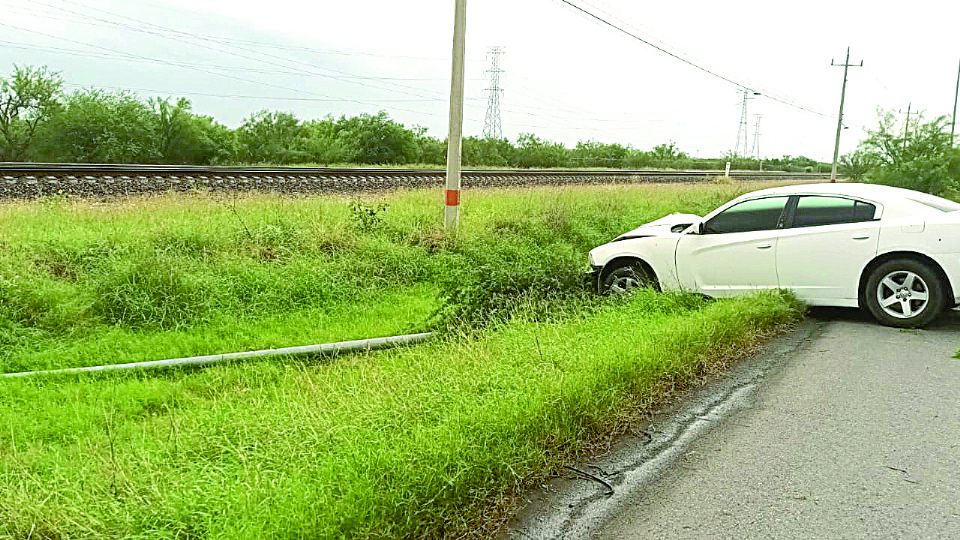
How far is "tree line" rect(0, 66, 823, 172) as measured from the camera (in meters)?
34.2

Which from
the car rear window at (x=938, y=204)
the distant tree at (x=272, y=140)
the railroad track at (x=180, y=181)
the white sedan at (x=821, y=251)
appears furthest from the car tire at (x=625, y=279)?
the distant tree at (x=272, y=140)

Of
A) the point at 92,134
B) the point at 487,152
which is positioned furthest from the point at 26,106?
the point at 487,152

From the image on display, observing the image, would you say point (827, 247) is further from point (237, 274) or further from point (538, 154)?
point (538, 154)

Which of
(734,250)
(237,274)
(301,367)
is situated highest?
(734,250)

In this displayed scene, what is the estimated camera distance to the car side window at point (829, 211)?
8.25 m

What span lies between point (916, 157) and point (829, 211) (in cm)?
3111

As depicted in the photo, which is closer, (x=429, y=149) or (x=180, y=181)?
(x=180, y=181)

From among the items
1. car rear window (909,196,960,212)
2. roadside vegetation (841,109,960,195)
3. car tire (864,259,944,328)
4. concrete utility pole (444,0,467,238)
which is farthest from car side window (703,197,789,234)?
roadside vegetation (841,109,960,195)

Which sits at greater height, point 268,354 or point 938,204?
point 938,204

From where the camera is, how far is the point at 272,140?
5000 centimetres

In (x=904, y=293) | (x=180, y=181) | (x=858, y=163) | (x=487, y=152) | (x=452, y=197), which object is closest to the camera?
(x=904, y=293)

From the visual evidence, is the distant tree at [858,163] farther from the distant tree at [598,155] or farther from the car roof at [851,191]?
the car roof at [851,191]

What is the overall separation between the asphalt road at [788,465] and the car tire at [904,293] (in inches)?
56.0

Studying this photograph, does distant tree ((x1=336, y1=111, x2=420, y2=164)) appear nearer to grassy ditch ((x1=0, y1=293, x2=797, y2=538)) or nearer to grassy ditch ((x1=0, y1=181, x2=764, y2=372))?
grassy ditch ((x1=0, y1=181, x2=764, y2=372))
